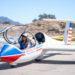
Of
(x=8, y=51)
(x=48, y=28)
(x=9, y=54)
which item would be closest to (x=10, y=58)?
(x=9, y=54)

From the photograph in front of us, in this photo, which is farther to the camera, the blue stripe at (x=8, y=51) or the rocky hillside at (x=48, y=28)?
the rocky hillside at (x=48, y=28)

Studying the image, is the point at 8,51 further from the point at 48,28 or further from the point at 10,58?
the point at 48,28

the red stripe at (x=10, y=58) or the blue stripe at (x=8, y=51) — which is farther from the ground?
the blue stripe at (x=8, y=51)

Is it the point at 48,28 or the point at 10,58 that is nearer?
the point at 10,58

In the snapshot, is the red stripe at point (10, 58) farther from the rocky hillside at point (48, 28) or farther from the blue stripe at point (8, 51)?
the rocky hillside at point (48, 28)

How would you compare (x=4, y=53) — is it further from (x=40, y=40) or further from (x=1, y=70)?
(x=40, y=40)

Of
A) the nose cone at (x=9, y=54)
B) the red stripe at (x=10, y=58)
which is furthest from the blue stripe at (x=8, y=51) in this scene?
the red stripe at (x=10, y=58)

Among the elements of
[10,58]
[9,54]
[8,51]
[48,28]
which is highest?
[8,51]

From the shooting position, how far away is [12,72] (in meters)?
8.42

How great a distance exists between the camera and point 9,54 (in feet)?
28.6

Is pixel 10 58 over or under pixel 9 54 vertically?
under

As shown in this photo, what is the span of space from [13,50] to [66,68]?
271 centimetres

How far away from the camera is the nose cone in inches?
340

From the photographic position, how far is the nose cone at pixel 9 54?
28.3 ft
